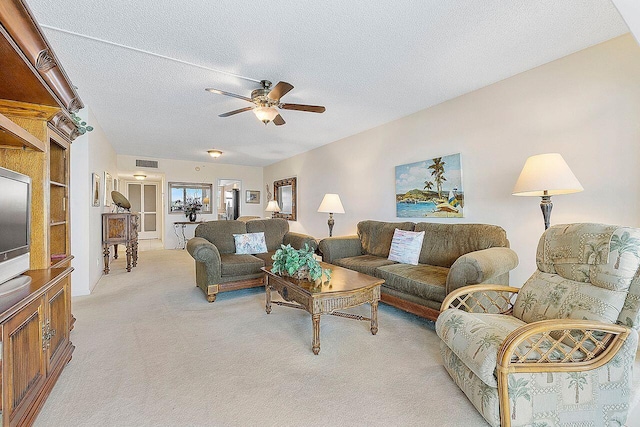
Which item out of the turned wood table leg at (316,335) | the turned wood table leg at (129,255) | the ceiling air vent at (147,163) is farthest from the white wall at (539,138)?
the ceiling air vent at (147,163)

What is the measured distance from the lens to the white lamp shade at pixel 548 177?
2.17 m

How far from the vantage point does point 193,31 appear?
6.91 ft

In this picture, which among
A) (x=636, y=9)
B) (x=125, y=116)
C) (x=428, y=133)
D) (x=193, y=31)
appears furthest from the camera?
(x=125, y=116)

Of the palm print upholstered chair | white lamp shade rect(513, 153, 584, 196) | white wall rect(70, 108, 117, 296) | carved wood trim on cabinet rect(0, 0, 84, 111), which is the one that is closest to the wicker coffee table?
the palm print upholstered chair

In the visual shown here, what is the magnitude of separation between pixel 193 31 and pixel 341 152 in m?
3.57

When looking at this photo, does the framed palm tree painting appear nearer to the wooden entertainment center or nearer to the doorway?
the wooden entertainment center

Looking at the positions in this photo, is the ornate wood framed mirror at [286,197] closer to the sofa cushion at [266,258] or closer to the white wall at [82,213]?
the sofa cushion at [266,258]

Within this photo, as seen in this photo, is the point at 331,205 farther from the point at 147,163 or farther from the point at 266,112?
the point at 147,163

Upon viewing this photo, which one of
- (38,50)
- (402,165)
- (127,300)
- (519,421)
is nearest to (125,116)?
(127,300)

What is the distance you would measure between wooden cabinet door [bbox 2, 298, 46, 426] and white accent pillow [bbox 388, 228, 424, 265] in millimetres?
3112

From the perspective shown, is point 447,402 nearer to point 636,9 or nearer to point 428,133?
point 636,9

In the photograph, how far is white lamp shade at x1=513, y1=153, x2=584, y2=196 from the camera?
217 cm

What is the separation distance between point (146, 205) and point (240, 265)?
8.01 m

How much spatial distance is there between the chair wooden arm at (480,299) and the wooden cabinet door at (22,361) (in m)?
2.28
